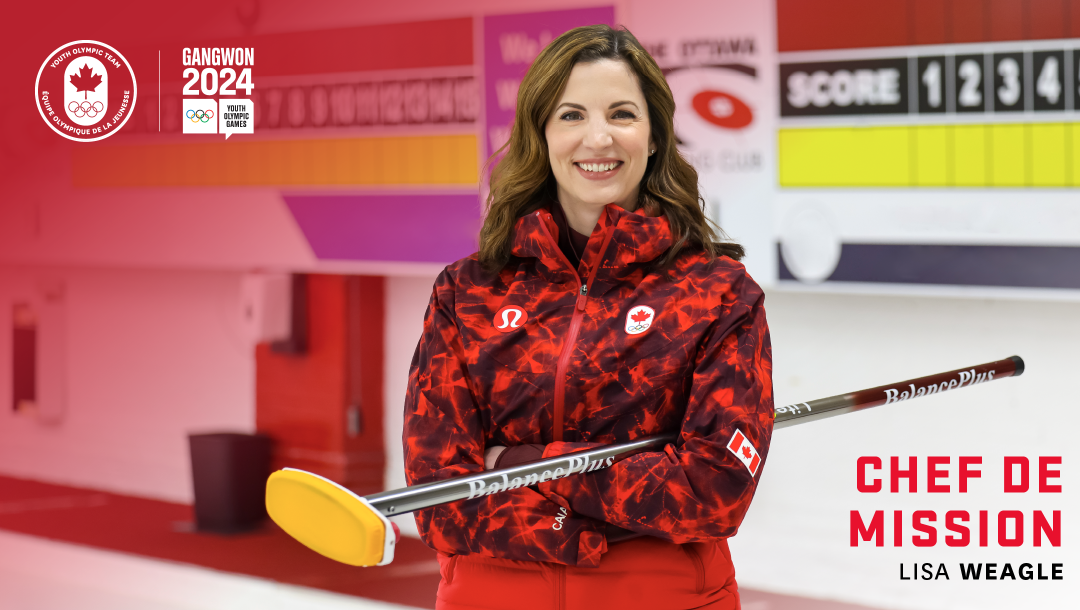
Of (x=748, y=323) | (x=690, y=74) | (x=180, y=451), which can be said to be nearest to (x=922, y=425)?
(x=690, y=74)

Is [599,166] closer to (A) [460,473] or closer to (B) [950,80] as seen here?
(A) [460,473]

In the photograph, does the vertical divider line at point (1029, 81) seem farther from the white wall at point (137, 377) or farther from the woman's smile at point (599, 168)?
the white wall at point (137, 377)

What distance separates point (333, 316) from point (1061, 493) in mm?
2468

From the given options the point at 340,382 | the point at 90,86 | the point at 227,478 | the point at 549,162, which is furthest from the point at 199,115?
the point at 549,162

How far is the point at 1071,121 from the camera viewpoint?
266 cm

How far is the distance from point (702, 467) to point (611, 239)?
0.29 m

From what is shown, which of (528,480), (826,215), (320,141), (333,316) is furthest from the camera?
(333,316)

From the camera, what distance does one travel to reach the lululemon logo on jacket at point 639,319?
140 cm

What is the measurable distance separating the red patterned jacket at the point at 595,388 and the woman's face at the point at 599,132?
0.14ft

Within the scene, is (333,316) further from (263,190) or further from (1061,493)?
(1061,493)

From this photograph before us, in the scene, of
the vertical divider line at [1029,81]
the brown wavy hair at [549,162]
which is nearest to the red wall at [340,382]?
the vertical divider line at [1029,81]

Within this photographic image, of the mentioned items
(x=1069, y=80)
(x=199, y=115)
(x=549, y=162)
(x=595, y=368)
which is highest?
(x=199, y=115)

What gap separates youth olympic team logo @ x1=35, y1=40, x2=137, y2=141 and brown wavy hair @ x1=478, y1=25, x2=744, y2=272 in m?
3.22

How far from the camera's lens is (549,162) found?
4.93 feet
